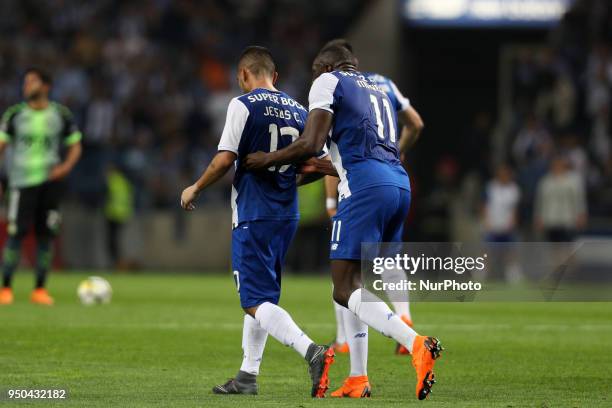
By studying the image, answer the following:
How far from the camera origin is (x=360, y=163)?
26.6ft

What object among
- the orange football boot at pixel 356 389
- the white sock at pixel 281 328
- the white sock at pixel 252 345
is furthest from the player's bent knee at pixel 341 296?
the white sock at pixel 252 345

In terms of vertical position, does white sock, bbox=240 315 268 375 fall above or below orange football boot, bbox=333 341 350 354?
above

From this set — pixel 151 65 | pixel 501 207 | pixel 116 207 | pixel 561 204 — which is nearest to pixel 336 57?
pixel 561 204

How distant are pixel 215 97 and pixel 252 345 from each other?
60.8 feet

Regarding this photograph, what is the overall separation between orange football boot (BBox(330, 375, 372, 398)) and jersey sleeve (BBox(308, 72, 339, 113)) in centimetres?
162

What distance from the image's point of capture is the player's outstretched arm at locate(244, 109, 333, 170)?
26.0 feet

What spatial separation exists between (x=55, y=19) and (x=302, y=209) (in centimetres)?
777

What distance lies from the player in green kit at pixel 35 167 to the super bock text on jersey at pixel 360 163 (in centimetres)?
778

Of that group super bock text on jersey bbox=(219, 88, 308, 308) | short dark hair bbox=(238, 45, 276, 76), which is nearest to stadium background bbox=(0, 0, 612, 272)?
short dark hair bbox=(238, 45, 276, 76)

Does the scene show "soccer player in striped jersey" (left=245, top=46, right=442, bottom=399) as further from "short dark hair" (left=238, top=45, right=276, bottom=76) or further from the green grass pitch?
the green grass pitch

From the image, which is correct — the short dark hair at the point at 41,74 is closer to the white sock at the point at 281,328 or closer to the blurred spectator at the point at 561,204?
the white sock at the point at 281,328

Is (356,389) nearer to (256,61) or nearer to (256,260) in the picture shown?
(256,260)

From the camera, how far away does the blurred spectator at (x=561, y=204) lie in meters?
22.7

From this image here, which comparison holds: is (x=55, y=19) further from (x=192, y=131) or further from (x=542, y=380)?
(x=542, y=380)
